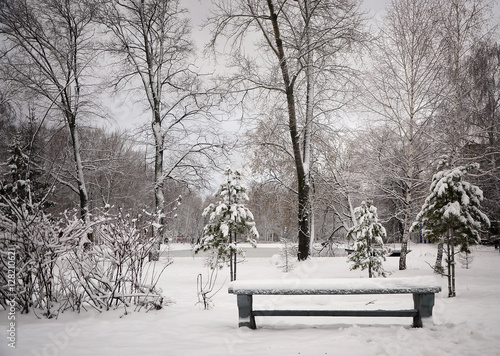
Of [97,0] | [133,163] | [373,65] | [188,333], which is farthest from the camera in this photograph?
[133,163]

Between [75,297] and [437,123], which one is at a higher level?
[437,123]

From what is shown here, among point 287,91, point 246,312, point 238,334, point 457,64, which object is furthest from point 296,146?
point 238,334

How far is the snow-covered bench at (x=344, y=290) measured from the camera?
11.7ft

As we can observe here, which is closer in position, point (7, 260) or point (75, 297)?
point (7, 260)

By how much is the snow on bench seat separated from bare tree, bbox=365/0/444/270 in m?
6.47


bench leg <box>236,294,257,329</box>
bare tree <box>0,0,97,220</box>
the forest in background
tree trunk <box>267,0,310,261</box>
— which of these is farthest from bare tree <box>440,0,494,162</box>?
bare tree <box>0,0,97,220</box>

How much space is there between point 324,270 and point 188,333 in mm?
8245

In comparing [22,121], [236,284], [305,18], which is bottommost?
[236,284]

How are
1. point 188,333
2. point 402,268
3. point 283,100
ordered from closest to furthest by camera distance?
point 188,333 < point 402,268 < point 283,100

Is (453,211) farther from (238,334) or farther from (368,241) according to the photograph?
(238,334)

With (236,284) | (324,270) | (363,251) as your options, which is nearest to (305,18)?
(363,251)

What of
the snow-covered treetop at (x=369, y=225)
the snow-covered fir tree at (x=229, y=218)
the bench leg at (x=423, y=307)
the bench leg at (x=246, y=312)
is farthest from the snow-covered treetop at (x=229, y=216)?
the bench leg at (x=423, y=307)

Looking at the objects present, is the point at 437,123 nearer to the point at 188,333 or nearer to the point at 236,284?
the point at 236,284

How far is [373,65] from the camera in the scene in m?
9.82
